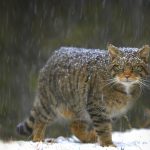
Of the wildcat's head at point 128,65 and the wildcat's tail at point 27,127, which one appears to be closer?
the wildcat's head at point 128,65

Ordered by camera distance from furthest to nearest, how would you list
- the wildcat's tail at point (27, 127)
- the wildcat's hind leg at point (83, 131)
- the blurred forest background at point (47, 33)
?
the blurred forest background at point (47, 33), the wildcat's tail at point (27, 127), the wildcat's hind leg at point (83, 131)

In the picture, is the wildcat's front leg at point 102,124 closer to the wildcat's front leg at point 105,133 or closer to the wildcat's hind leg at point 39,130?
the wildcat's front leg at point 105,133

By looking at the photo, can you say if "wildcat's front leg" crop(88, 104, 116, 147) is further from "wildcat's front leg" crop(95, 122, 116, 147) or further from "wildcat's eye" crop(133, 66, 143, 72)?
"wildcat's eye" crop(133, 66, 143, 72)

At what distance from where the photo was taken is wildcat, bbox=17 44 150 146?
9.01 metres

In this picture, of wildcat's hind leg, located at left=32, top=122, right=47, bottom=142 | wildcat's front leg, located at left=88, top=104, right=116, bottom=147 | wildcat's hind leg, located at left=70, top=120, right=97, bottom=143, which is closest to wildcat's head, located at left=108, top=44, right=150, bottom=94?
wildcat's front leg, located at left=88, top=104, right=116, bottom=147

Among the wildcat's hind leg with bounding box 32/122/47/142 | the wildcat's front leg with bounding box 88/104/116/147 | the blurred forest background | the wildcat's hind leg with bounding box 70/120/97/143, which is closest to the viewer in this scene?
the wildcat's front leg with bounding box 88/104/116/147

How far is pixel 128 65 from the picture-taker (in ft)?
29.2

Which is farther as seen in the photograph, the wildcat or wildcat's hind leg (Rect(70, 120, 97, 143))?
wildcat's hind leg (Rect(70, 120, 97, 143))

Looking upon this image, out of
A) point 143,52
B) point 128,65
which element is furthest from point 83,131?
point 143,52

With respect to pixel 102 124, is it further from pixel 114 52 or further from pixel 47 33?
pixel 47 33

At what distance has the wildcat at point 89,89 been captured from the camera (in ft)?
29.6

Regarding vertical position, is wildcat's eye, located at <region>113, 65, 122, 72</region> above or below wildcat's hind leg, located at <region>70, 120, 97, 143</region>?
above

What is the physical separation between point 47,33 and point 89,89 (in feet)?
24.2

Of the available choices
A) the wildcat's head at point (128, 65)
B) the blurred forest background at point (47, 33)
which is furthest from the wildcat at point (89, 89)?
the blurred forest background at point (47, 33)
